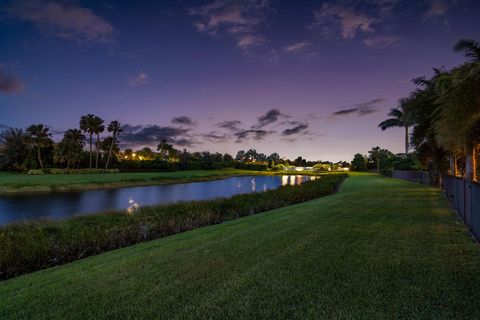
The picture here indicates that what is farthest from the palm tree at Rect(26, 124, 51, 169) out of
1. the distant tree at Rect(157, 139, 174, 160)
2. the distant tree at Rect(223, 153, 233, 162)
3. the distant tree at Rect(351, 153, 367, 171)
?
the distant tree at Rect(223, 153, 233, 162)

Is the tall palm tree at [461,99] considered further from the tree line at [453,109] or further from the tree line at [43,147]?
the tree line at [43,147]

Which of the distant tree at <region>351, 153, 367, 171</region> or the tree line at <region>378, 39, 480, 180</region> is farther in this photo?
the distant tree at <region>351, 153, 367, 171</region>

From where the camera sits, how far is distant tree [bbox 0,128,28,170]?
2584 inches

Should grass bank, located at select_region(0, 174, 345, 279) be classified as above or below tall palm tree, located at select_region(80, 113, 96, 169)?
below

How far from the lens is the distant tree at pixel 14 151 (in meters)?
65.6

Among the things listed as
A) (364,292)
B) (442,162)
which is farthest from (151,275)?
(442,162)

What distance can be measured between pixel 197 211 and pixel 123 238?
200 inches

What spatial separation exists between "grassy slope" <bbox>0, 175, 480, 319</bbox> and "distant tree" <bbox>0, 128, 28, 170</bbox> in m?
75.9

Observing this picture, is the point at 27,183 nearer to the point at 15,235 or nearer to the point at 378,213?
the point at 15,235

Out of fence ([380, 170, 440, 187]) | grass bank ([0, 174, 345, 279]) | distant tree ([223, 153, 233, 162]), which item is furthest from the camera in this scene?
distant tree ([223, 153, 233, 162])

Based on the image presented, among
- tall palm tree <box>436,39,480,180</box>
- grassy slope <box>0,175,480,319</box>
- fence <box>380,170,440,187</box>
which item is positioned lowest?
grassy slope <box>0,175,480,319</box>

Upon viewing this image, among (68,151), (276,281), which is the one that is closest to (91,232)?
(276,281)

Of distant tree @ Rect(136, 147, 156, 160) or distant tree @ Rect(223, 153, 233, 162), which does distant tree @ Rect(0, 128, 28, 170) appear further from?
distant tree @ Rect(223, 153, 233, 162)

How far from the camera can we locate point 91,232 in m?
10.3
